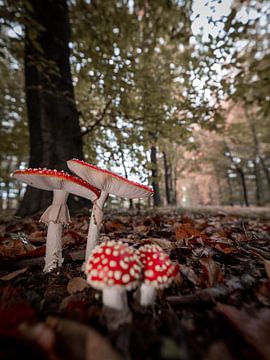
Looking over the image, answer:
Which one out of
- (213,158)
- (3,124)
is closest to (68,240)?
(3,124)

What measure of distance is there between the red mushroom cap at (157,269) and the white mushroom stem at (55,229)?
0.79m

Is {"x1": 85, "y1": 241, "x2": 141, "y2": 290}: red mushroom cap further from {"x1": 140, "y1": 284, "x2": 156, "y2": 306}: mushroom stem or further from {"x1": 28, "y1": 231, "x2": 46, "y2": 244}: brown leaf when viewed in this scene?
{"x1": 28, "y1": 231, "x2": 46, "y2": 244}: brown leaf

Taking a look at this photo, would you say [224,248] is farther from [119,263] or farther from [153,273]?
[119,263]

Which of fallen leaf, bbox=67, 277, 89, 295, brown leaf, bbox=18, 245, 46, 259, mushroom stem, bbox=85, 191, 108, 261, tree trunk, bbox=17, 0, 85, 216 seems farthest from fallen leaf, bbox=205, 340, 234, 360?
tree trunk, bbox=17, 0, 85, 216

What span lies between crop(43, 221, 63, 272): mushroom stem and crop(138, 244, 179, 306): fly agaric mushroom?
77 centimetres

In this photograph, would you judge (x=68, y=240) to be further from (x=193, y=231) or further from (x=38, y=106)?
→ (x=38, y=106)

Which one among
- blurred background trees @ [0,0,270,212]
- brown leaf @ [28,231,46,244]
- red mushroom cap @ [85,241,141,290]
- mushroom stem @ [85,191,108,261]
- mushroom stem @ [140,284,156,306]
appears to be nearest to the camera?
red mushroom cap @ [85,241,141,290]

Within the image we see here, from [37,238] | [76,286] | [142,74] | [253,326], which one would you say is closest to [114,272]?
[76,286]

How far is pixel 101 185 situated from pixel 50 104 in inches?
136

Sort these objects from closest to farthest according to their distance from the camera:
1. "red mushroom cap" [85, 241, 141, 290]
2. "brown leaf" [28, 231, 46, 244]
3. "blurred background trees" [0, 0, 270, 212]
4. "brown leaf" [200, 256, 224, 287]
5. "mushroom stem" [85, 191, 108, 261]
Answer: "red mushroom cap" [85, 241, 141, 290] → "brown leaf" [200, 256, 224, 287] → "mushroom stem" [85, 191, 108, 261] → "brown leaf" [28, 231, 46, 244] → "blurred background trees" [0, 0, 270, 212]

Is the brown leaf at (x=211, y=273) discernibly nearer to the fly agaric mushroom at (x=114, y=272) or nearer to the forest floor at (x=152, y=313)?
the forest floor at (x=152, y=313)

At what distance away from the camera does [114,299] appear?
39.3 inches

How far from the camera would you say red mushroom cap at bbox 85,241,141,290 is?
0.96m

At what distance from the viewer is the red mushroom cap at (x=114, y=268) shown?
958mm
